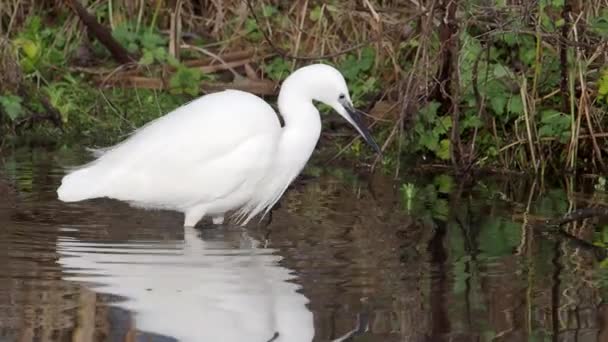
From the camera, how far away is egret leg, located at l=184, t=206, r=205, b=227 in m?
7.10

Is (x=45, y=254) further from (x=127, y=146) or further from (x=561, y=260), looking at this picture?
(x=561, y=260)

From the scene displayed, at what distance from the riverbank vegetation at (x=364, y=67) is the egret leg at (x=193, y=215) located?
1.43m

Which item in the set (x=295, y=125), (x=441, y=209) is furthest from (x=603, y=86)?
(x=295, y=125)

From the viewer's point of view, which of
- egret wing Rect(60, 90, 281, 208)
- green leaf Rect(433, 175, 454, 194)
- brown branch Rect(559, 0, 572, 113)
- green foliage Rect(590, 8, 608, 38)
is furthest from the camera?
green leaf Rect(433, 175, 454, 194)

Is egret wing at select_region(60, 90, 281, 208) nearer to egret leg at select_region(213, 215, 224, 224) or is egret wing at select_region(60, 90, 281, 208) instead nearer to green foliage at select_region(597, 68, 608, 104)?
egret leg at select_region(213, 215, 224, 224)

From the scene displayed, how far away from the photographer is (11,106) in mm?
9625

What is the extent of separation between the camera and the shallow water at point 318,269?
4.89 m

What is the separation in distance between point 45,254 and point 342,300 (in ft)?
4.96

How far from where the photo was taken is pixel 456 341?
15.3 feet

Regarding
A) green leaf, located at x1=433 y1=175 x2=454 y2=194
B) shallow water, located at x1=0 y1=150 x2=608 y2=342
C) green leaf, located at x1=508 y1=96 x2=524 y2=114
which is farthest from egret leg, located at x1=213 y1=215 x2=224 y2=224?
green leaf, located at x1=508 y1=96 x2=524 y2=114

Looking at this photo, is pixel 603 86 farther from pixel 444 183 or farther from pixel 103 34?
pixel 103 34

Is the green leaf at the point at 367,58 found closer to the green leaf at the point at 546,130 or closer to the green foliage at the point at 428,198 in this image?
the green foliage at the point at 428,198

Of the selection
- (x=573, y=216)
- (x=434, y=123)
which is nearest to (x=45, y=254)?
(x=573, y=216)

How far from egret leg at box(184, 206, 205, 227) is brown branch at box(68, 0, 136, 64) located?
12.4ft
